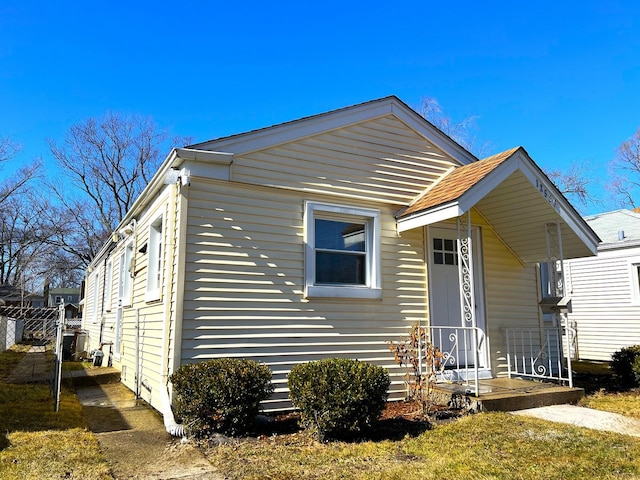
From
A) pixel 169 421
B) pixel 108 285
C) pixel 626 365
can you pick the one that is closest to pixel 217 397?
pixel 169 421

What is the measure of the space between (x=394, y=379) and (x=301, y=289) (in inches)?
84.1

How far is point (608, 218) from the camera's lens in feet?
60.3

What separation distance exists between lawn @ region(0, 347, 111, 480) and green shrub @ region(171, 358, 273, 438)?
99cm

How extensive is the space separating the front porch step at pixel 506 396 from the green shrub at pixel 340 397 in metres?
1.61

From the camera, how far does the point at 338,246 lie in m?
7.72

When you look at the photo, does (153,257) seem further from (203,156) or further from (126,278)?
(126,278)

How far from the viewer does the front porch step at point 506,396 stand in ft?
21.4

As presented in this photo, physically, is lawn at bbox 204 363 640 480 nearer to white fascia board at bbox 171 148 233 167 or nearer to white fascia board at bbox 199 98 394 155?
white fascia board at bbox 171 148 233 167

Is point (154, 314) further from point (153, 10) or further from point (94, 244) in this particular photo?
point (94, 244)

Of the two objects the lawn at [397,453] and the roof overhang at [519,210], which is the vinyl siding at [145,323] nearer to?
the lawn at [397,453]

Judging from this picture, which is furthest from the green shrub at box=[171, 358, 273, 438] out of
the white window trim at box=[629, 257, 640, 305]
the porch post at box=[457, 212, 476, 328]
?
the white window trim at box=[629, 257, 640, 305]

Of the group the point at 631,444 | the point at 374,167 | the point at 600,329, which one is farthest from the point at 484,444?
the point at 600,329

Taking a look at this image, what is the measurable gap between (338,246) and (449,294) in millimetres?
2325

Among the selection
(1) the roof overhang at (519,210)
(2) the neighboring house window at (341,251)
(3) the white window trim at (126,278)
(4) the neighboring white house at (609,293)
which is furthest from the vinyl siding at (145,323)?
(4) the neighboring white house at (609,293)
